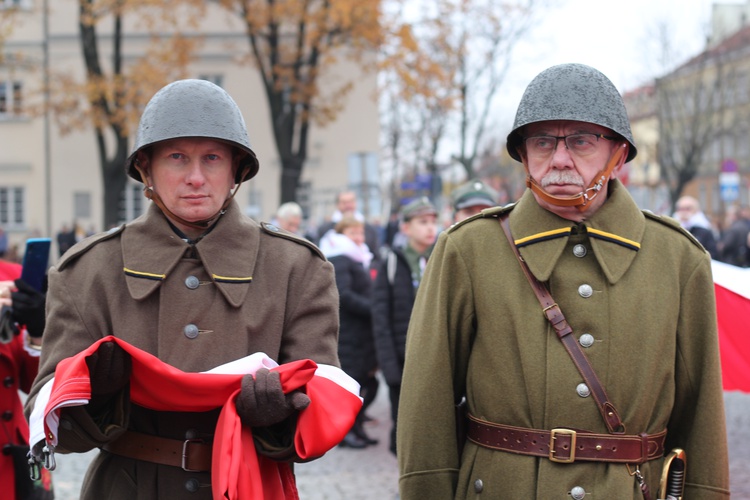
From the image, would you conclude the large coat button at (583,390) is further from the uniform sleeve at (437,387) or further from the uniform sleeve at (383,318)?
the uniform sleeve at (383,318)

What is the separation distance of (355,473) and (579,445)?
5.07m

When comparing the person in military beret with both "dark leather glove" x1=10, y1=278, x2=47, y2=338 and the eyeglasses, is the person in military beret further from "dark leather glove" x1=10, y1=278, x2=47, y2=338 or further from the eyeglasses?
the eyeglasses

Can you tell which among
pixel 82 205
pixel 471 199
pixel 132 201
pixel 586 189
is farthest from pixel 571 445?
pixel 82 205

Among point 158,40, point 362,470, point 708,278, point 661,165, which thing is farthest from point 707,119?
point 708,278

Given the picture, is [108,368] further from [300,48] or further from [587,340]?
[300,48]

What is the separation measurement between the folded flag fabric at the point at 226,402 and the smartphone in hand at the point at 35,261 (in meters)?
1.41

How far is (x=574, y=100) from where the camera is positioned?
3.13 metres

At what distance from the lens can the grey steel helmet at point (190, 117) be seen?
3.19m

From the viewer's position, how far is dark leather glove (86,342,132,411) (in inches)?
116

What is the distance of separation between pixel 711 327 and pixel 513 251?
66 centimetres

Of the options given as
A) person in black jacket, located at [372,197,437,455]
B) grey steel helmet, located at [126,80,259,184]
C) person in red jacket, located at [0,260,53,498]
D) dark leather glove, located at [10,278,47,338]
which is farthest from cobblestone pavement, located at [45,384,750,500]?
grey steel helmet, located at [126,80,259,184]

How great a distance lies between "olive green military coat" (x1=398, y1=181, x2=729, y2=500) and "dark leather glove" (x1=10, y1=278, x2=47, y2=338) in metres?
1.77

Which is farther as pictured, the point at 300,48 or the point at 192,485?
the point at 300,48

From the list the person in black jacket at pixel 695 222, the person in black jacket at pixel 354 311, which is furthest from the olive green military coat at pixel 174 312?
the person in black jacket at pixel 695 222
